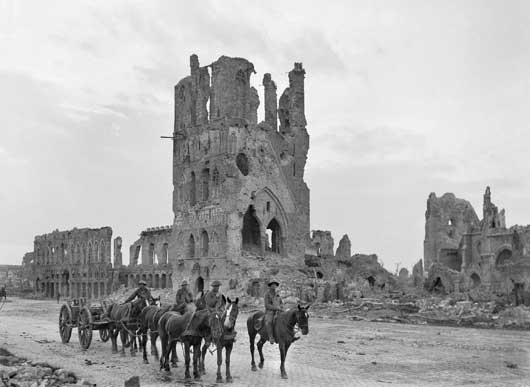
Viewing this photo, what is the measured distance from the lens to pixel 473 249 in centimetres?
6512

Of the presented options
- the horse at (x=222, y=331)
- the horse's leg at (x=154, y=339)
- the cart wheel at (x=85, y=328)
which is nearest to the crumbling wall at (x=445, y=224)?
the cart wheel at (x=85, y=328)

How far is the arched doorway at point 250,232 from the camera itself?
4728 centimetres

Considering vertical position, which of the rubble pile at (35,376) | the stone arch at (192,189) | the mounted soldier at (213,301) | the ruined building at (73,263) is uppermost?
the stone arch at (192,189)

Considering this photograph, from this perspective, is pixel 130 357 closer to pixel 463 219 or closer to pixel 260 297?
pixel 260 297

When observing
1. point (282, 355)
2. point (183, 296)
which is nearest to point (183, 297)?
point (183, 296)

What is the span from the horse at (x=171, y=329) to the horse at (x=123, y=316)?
6.60 ft

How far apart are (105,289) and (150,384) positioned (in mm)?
50732

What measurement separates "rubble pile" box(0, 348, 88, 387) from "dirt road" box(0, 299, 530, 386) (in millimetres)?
357

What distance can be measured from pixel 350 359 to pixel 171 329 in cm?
599

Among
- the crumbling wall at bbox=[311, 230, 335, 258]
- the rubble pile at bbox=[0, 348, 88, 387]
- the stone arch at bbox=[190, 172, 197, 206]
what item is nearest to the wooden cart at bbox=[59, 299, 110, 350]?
the rubble pile at bbox=[0, 348, 88, 387]

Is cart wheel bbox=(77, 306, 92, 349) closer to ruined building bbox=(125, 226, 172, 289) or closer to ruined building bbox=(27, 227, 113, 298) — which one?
ruined building bbox=(125, 226, 172, 289)

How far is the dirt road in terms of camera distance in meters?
13.7

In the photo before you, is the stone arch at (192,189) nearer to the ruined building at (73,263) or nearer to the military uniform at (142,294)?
the ruined building at (73,263)

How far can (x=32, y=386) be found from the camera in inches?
470
